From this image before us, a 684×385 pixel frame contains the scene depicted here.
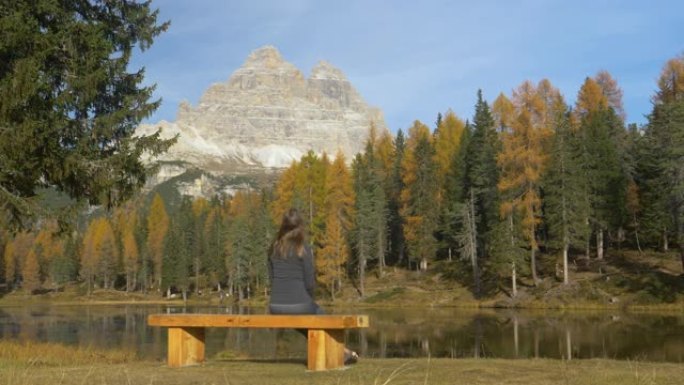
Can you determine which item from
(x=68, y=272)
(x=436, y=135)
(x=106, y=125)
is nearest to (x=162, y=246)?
(x=68, y=272)

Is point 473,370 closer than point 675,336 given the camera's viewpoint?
Yes

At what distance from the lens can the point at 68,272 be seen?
10594 centimetres

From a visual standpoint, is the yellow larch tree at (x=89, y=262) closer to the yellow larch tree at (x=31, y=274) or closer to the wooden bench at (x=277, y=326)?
the yellow larch tree at (x=31, y=274)

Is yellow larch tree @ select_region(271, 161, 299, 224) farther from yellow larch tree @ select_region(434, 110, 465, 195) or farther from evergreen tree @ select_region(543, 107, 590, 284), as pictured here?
evergreen tree @ select_region(543, 107, 590, 284)

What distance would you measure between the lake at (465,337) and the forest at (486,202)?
5.63 metres

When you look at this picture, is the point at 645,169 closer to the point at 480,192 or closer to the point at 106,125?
the point at 480,192

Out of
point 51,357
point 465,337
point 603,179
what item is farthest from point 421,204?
point 51,357

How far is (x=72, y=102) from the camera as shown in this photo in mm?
15797

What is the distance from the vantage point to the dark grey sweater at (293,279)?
8641mm

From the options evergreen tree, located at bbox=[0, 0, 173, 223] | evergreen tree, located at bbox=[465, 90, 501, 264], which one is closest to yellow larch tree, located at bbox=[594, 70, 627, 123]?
evergreen tree, located at bbox=[465, 90, 501, 264]

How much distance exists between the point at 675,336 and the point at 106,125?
1985 centimetres

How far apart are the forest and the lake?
563 cm

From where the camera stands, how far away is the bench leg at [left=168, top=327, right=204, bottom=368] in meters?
9.37

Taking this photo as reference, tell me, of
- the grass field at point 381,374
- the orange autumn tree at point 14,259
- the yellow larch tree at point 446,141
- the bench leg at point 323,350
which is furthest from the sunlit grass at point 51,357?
the orange autumn tree at point 14,259
